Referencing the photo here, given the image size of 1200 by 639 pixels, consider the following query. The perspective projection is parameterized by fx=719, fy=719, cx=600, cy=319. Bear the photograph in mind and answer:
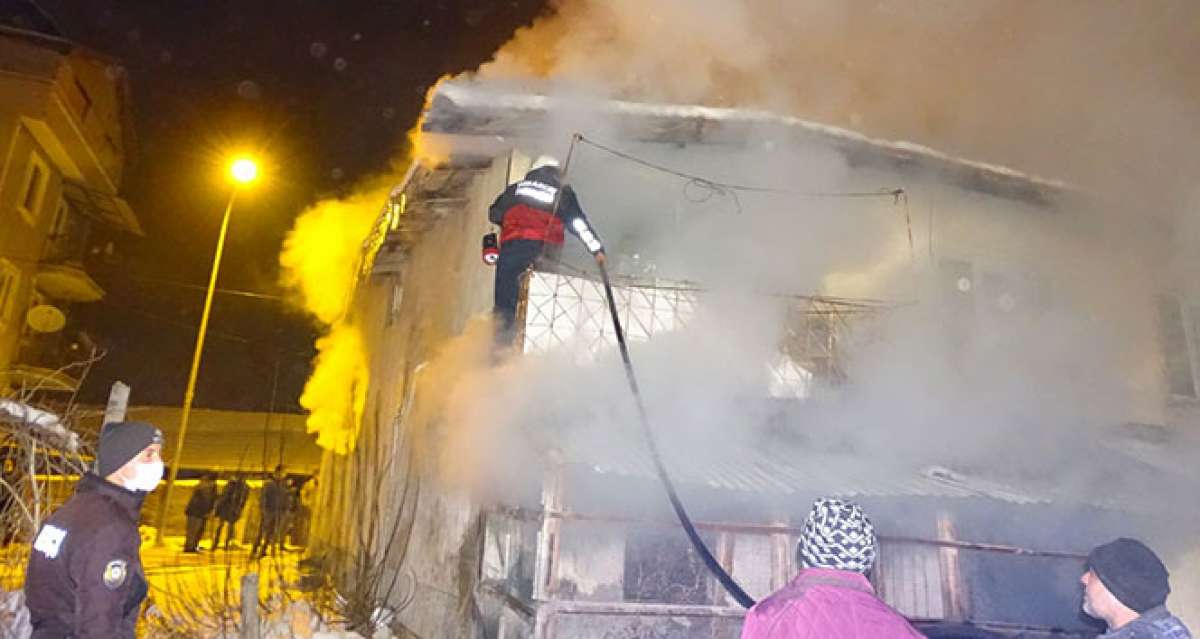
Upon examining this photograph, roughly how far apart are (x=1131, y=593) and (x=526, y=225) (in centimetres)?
562

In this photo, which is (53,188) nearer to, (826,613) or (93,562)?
(93,562)

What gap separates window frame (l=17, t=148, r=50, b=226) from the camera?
19341mm

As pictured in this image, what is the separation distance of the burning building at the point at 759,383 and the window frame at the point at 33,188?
14616mm

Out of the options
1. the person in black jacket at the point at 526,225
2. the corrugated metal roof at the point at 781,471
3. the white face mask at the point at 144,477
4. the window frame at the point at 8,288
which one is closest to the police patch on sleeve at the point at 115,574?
the white face mask at the point at 144,477

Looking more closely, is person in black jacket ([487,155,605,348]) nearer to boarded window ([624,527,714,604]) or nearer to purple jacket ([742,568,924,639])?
boarded window ([624,527,714,604])

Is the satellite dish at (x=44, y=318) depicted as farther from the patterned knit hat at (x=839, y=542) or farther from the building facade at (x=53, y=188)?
the patterned knit hat at (x=839, y=542)

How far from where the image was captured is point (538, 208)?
727cm

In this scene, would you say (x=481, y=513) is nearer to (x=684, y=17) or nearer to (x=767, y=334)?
(x=767, y=334)

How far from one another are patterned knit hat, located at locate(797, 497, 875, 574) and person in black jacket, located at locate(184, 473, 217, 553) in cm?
1830

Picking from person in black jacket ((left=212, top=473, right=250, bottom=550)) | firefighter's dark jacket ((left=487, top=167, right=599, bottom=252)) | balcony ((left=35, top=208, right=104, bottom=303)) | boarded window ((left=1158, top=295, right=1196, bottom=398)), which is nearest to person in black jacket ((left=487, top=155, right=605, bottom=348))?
firefighter's dark jacket ((left=487, top=167, right=599, bottom=252))

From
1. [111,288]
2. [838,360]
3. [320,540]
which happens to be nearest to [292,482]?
[320,540]

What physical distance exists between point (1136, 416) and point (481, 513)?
8838 millimetres

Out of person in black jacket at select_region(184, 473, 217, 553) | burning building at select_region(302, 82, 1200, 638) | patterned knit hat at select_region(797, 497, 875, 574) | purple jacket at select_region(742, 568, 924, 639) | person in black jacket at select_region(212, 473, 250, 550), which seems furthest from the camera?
person in black jacket at select_region(184, 473, 217, 553)

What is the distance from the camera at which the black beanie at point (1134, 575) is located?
283cm
